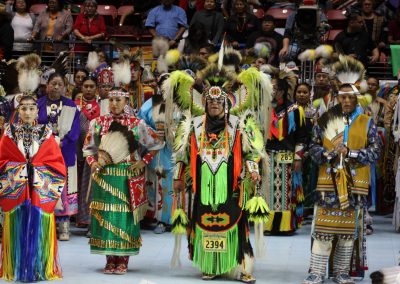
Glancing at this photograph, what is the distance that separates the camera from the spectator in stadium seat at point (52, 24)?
594 inches

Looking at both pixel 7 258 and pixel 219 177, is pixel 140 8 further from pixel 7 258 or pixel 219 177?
pixel 7 258

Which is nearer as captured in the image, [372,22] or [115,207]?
[115,207]

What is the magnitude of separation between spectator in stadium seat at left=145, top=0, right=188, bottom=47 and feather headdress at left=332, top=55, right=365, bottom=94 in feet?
19.3

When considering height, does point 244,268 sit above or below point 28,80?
below

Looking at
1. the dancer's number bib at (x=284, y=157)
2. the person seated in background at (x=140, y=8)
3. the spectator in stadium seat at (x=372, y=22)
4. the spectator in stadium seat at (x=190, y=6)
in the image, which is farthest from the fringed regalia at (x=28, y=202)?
the person seated in background at (x=140, y=8)

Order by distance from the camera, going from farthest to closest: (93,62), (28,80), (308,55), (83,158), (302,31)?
1. (302,31)
2. (93,62)
3. (308,55)
4. (83,158)
5. (28,80)

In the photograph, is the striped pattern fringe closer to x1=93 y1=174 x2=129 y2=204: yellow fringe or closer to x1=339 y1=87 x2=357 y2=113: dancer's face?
x1=93 y1=174 x2=129 y2=204: yellow fringe

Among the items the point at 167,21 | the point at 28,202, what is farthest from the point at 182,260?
the point at 167,21

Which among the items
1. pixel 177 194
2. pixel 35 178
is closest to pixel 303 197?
pixel 177 194

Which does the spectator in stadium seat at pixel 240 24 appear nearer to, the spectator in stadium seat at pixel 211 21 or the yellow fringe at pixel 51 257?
the spectator in stadium seat at pixel 211 21

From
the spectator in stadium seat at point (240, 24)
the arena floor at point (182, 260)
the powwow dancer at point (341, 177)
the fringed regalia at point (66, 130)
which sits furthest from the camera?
the spectator in stadium seat at point (240, 24)

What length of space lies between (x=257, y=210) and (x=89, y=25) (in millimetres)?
6685

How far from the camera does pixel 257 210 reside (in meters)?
9.09

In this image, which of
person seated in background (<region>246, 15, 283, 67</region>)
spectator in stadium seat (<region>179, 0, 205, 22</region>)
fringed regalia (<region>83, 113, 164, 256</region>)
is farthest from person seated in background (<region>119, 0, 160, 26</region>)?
fringed regalia (<region>83, 113, 164, 256</region>)
